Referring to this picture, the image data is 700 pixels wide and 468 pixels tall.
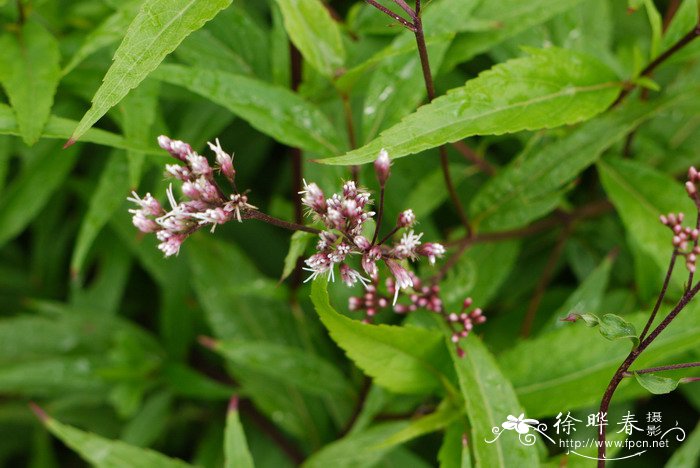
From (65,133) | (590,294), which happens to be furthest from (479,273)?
(65,133)

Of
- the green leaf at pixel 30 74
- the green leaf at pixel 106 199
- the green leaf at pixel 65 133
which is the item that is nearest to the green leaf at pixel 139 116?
the green leaf at pixel 65 133

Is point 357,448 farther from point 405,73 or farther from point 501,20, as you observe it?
point 501,20

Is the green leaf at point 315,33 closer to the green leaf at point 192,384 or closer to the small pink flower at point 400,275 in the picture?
the small pink flower at point 400,275

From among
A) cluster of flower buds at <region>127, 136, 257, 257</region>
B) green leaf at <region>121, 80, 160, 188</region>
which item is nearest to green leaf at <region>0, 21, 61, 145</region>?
green leaf at <region>121, 80, 160, 188</region>

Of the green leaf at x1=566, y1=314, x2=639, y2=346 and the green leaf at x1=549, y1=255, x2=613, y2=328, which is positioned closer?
the green leaf at x1=566, y1=314, x2=639, y2=346

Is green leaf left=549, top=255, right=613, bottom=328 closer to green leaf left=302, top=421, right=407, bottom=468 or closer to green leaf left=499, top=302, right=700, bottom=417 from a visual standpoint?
green leaf left=499, top=302, right=700, bottom=417

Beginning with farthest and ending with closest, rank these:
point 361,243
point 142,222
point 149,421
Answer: point 149,421 < point 142,222 < point 361,243
